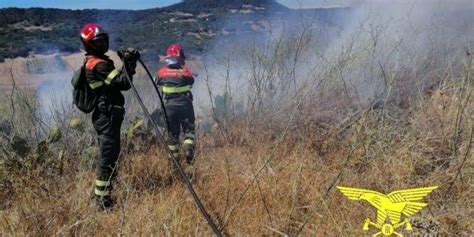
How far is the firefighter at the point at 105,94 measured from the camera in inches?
127

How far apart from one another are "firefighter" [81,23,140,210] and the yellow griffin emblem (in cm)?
172

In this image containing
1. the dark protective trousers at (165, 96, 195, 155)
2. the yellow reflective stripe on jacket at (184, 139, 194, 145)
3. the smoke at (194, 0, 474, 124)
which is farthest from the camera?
the dark protective trousers at (165, 96, 195, 155)

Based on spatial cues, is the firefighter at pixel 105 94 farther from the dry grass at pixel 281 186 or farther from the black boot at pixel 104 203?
the dry grass at pixel 281 186

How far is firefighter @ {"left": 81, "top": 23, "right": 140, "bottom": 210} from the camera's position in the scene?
324 cm

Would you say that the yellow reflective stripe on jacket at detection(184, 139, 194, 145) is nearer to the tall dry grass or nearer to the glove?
the tall dry grass

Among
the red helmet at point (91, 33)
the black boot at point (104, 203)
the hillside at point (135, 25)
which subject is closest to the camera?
the black boot at point (104, 203)

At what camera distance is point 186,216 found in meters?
2.72

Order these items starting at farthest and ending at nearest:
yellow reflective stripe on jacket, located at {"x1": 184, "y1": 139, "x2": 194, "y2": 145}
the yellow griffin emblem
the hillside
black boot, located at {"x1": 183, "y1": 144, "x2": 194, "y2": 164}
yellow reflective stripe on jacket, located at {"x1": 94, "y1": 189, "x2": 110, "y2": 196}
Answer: the hillside < yellow reflective stripe on jacket, located at {"x1": 184, "y1": 139, "x2": 194, "y2": 145} < black boot, located at {"x1": 183, "y1": 144, "x2": 194, "y2": 164} < yellow reflective stripe on jacket, located at {"x1": 94, "y1": 189, "x2": 110, "y2": 196} < the yellow griffin emblem

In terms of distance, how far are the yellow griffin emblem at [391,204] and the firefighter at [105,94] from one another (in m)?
1.72

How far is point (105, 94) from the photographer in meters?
3.38

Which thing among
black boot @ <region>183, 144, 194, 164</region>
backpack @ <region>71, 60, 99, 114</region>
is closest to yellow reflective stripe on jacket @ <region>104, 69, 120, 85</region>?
backpack @ <region>71, 60, 99, 114</region>

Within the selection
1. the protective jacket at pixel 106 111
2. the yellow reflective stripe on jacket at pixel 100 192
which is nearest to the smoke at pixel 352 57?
the protective jacket at pixel 106 111

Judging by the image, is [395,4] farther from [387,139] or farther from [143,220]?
[143,220]

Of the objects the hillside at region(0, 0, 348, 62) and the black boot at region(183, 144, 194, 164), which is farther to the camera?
the hillside at region(0, 0, 348, 62)
